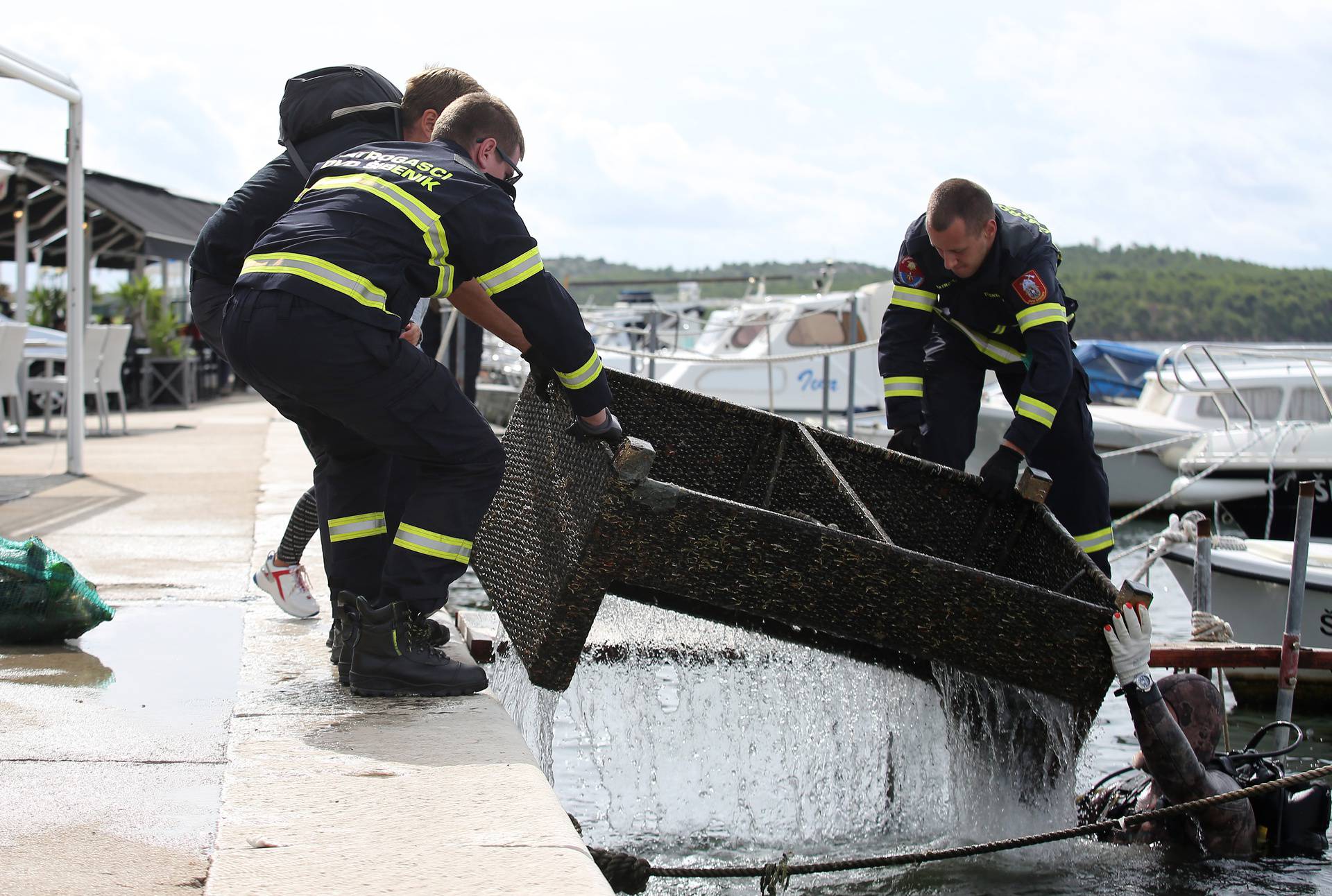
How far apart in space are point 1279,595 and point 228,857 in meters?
6.14

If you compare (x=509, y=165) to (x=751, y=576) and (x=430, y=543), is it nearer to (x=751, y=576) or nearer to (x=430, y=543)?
(x=430, y=543)

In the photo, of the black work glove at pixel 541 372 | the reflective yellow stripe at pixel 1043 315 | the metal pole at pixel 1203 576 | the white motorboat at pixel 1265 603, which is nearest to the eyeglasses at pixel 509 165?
the black work glove at pixel 541 372

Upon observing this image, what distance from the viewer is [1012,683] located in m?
3.79

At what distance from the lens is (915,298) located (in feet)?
16.1

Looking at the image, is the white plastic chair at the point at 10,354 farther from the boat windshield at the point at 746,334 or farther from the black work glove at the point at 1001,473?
the boat windshield at the point at 746,334

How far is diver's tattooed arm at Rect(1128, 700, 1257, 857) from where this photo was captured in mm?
3855

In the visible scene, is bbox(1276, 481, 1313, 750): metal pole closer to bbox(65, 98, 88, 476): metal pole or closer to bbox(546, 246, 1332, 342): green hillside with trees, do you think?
bbox(65, 98, 88, 476): metal pole

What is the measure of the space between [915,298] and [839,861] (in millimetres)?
Answer: 2144

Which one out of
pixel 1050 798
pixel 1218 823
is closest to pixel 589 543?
pixel 1050 798

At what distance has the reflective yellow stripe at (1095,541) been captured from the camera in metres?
4.80

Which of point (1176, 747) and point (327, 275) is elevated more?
point (327, 275)

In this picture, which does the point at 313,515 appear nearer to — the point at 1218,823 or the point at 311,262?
the point at 311,262

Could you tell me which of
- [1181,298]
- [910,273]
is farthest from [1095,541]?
[1181,298]

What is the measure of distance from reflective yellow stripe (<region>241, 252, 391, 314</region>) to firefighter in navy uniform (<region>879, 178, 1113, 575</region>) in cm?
209
